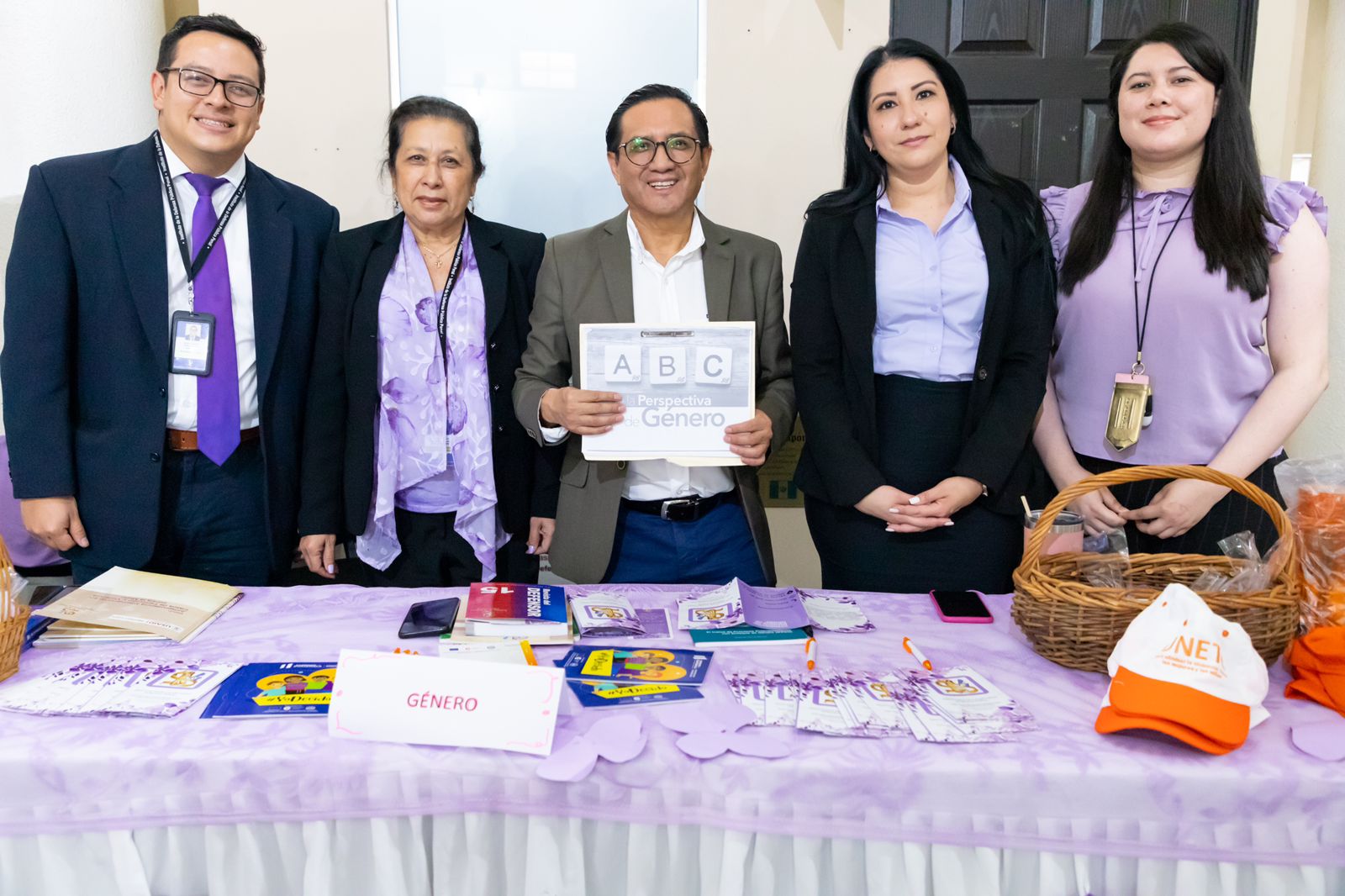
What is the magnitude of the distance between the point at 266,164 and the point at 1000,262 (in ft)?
9.31

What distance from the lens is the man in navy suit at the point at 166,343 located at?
2.16m

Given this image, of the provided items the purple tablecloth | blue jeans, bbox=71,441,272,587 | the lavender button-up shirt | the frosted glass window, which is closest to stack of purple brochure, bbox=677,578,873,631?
the purple tablecloth

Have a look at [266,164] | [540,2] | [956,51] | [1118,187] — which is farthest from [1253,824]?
[266,164]

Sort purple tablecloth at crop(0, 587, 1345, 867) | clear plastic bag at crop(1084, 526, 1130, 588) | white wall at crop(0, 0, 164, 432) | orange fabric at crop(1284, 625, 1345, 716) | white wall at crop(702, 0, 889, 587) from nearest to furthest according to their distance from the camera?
purple tablecloth at crop(0, 587, 1345, 867)
orange fabric at crop(1284, 625, 1345, 716)
clear plastic bag at crop(1084, 526, 1130, 588)
white wall at crop(0, 0, 164, 432)
white wall at crop(702, 0, 889, 587)

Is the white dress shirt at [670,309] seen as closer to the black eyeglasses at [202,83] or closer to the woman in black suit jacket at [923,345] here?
the woman in black suit jacket at [923,345]

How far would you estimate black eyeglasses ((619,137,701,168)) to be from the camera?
2213 mm

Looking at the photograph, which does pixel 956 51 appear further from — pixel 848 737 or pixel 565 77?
pixel 848 737

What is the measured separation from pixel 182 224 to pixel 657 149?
3.87ft

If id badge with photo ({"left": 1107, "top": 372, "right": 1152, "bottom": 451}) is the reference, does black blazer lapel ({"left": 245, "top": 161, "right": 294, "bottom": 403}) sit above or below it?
above

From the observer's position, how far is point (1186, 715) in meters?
1.23

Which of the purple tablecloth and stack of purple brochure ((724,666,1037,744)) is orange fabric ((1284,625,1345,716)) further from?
stack of purple brochure ((724,666,1037,744))

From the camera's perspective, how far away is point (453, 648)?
1.56 metres

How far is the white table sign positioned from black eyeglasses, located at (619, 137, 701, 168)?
512mm

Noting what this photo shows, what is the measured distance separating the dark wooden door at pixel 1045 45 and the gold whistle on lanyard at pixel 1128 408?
74.1 inches
